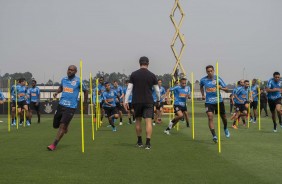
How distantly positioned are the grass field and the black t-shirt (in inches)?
49.1

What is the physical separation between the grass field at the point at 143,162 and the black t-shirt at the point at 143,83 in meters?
1.25

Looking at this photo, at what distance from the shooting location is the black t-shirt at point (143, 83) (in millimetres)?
11352

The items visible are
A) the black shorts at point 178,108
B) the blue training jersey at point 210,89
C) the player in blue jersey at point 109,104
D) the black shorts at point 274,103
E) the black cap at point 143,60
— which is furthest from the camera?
the player in blue jersey at point 109,104

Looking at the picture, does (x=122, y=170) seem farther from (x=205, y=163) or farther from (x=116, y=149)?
(x=116, y=149)

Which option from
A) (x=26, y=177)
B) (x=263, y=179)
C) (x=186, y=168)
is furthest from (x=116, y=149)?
(x=263, y=179)

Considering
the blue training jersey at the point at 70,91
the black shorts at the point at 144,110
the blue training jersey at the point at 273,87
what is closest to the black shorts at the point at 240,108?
the blue training jersey at the point at 273,87

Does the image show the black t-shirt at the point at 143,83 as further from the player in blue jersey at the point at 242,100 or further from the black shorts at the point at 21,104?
the black shorts at the point at 21,104

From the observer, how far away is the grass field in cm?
739

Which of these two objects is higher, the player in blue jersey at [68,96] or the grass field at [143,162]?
the player in blue jersey at [68,96]

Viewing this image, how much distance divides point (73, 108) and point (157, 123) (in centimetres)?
1184

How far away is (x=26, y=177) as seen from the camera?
7.50 metres

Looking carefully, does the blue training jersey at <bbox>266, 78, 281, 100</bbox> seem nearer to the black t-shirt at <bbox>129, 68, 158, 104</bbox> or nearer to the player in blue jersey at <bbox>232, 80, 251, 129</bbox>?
the player in blue jersey at <bbox>232, 80, 251, 129</bbox>

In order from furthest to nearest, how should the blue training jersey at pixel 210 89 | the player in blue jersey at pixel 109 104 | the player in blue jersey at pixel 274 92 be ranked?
the player in blue jersey at pixel 109 104, the player in blue jersey at pixel 274 92, the blue training jersey at pixel 210 89

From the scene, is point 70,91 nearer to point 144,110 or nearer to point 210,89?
point 144,110
